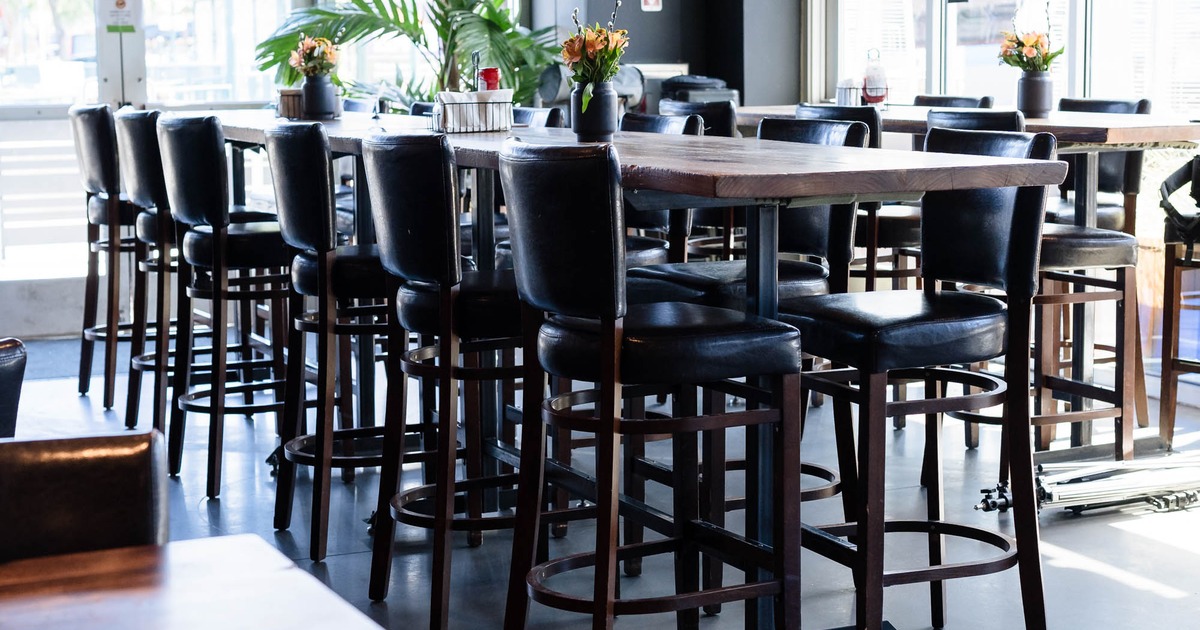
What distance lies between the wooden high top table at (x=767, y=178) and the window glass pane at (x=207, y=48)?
14.4 ft

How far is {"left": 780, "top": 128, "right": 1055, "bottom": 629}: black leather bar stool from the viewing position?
2457mm

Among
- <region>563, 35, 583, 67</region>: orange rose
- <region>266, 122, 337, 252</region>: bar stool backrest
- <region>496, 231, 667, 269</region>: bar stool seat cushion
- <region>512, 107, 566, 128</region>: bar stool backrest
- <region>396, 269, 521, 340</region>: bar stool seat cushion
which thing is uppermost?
<region>563, 35, 583, 67</region>: orange rose

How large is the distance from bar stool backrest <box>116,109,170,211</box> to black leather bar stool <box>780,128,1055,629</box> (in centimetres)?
252

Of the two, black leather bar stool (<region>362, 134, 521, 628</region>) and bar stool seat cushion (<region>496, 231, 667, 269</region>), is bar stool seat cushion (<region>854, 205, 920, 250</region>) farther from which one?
black leather bar stool (<region>362, 134, 521, 628</region>)

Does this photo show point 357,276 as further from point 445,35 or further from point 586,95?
point 445,35

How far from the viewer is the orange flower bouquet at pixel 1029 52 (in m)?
4.68

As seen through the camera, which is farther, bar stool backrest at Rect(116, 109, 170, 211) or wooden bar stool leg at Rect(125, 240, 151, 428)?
wooden bar stool leg at Rect(125, 240, 151, 428)

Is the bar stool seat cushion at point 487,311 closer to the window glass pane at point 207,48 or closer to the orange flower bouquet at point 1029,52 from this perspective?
the orange flower bouquet at point 1029,52

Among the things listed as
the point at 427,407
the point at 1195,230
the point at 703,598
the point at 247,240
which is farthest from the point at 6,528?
the point at 1195,230

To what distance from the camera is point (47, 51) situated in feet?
22.5

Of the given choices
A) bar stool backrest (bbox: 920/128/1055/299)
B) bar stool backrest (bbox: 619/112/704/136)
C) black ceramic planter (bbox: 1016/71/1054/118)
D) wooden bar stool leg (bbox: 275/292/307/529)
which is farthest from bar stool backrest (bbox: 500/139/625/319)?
black ceramic planter (bbox: 1016/71/1054/118)

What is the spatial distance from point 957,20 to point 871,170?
179 inches

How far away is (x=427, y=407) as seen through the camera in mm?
3811

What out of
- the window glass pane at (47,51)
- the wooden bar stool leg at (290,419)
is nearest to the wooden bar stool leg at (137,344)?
the wooden bar stool leg at (290,419)
